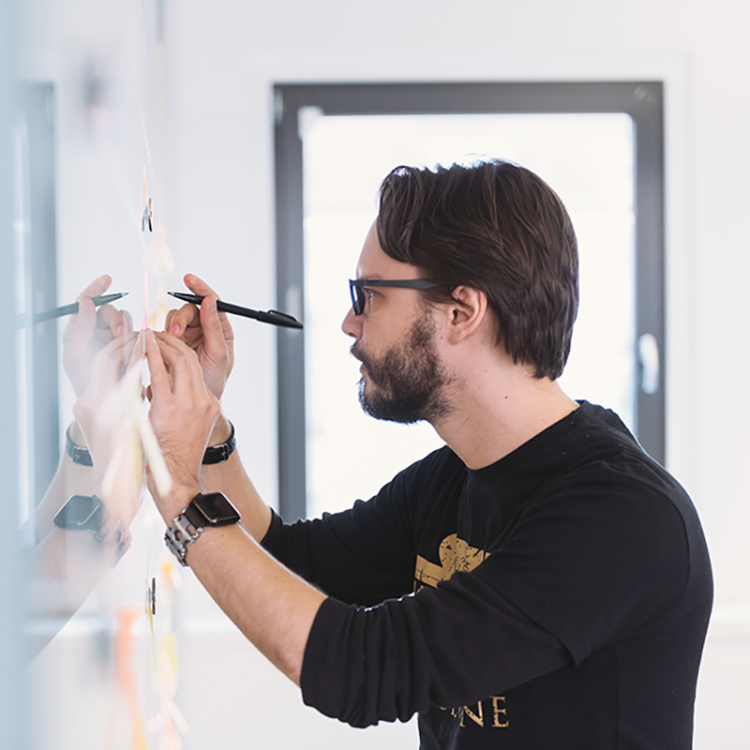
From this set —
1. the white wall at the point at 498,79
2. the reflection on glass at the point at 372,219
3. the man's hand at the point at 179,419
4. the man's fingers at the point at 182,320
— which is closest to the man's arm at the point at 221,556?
the man's hand at the point at 179,419

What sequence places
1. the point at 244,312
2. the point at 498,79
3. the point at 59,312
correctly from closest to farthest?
the point at 59,312
the point at 244,312
the point at 498,79

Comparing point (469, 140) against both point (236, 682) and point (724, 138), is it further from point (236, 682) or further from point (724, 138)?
point (236, 682)

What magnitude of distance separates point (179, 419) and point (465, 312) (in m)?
0.44

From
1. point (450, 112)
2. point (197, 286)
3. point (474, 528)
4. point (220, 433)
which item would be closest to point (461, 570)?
point (474, 528)

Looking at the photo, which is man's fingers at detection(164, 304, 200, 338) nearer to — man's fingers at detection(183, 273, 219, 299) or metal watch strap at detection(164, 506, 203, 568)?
man's fingers at detection(183, 273, 219, 299)

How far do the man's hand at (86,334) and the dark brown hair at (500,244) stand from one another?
0.53 metres

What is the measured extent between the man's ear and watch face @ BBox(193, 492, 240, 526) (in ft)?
1.38

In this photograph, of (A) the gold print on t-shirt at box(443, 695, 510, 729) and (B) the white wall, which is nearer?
(A) the gold print on t-shirt at box(443, 695, 510, 729)

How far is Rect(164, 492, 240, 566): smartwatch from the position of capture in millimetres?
771

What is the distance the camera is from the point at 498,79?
2129mm

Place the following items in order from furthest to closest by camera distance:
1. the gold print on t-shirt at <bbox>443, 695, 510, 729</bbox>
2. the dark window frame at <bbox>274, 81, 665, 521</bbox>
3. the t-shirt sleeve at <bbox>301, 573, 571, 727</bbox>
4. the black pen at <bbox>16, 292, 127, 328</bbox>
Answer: the dark window frame at <bbox>274, 81, 665, 521</bbox> < the gold print on t-shirt at <bbox>443, 695, 510, 729</bbox> < the t-shirt sleeve at <bbox>301, 573, 571, 727</bbox> < the black pen at <bbox>16, 292, 127, 328</bbox>

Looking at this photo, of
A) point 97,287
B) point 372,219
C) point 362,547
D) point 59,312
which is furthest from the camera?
point 372,219

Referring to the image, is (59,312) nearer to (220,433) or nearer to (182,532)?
(182,532)

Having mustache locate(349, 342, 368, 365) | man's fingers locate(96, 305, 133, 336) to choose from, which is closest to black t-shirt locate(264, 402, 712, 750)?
mustache locate(349, 342, 368, 365)
